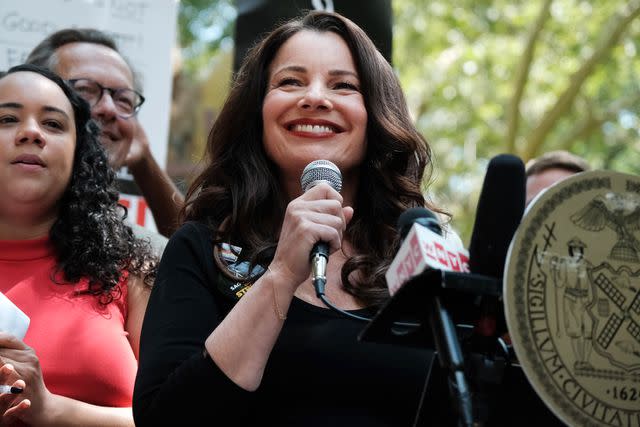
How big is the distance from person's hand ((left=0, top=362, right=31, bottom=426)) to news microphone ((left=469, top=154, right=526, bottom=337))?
145 cm

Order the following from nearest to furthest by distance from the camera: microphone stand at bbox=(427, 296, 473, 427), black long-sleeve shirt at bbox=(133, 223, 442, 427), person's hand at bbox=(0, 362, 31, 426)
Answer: microphone stand at bbox=(427, 296, 473, 427) < black long-sleeve shirt at bbox=(133, 223, 442, 427) < person's hand at bbox=(0, 362, 31, 426)

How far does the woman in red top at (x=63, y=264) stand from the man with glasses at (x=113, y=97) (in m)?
0.59

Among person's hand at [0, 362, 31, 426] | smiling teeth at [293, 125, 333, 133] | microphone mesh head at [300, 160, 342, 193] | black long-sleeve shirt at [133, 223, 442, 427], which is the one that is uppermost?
smiling teeth at [293, 125, 333, 133]

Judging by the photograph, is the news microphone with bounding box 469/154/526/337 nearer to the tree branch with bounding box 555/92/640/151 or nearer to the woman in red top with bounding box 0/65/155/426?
the woman in red top with bounding box 0/65/155/426

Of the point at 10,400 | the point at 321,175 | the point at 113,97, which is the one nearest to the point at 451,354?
the point at 321,175

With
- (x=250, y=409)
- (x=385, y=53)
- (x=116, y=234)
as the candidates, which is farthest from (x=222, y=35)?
(x=250, y=409)

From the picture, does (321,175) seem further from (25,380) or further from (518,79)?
(518,79)

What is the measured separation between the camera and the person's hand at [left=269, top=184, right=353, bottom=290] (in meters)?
2.06

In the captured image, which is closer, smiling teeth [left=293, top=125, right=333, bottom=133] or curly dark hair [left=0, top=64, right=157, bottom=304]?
smiling teeth [left=293, top=125, right=333, bottom=133]

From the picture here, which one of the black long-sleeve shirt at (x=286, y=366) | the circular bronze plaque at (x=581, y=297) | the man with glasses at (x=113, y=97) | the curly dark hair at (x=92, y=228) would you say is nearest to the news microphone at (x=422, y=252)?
the circular bronze plaque at (x=581, y=297)

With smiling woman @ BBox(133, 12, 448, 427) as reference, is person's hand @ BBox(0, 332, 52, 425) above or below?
below

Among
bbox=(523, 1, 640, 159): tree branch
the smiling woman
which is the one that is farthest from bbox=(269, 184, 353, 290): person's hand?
bbox=(523, 1, 640, 159): tree branch

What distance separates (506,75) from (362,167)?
1016 cm

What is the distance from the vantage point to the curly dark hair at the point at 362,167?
2.70 meters
